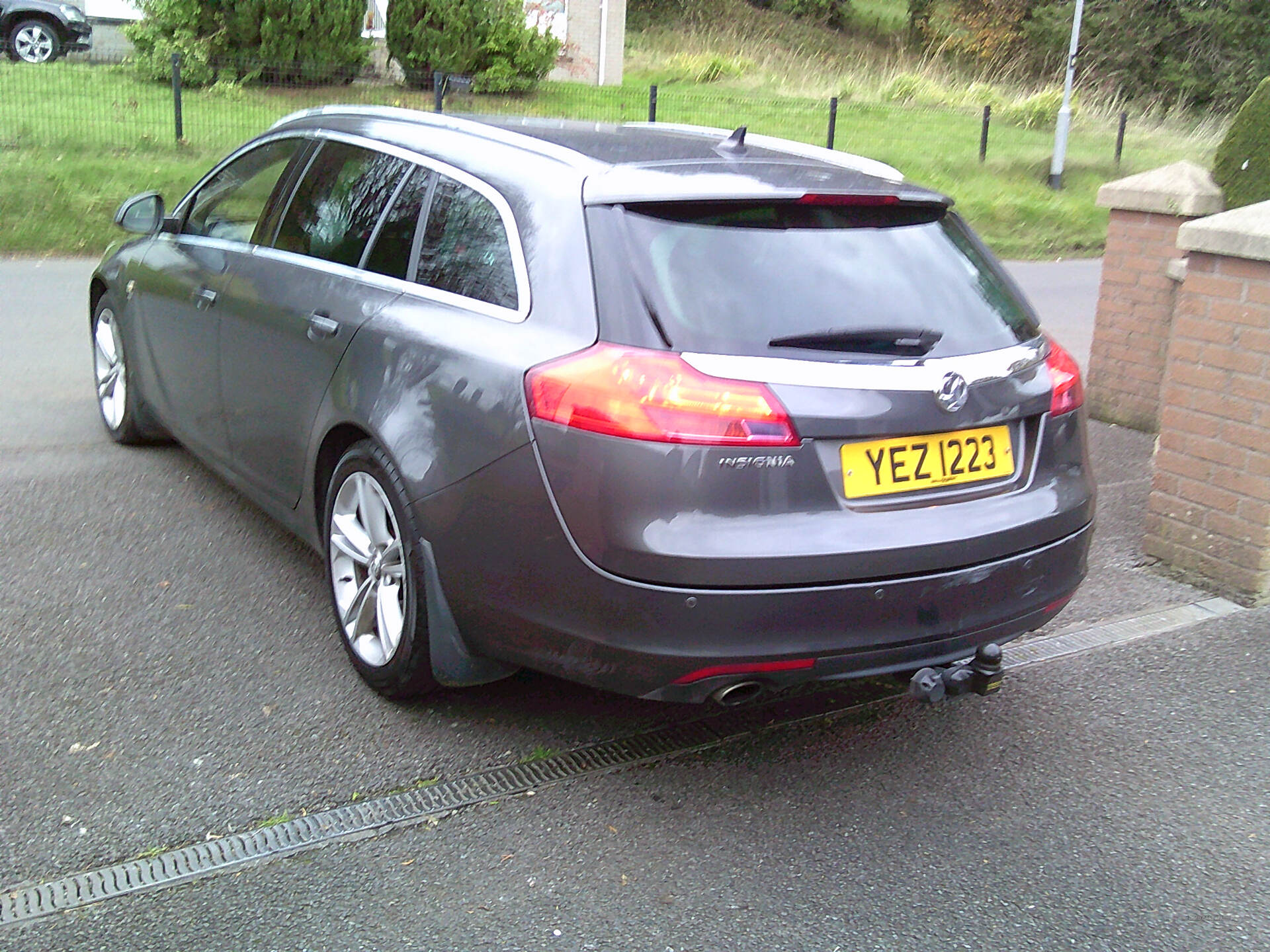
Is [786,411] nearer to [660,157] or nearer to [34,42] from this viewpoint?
[660,157]

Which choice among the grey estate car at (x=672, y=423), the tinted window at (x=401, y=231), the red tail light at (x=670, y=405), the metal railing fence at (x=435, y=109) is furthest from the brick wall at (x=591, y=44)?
the red tail light at (x=670, y=405)

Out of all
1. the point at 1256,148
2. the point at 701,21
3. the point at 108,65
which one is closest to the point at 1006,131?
the point at 108,65

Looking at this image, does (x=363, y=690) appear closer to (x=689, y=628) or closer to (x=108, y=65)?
(x=689, y=628)

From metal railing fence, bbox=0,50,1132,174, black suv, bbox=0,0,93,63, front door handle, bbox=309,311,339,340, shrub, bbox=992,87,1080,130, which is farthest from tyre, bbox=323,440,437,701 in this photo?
shrub, bbox=992,87,1080,130

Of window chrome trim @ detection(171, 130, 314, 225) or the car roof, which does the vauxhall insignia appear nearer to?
the car roof

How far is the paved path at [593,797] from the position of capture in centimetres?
279

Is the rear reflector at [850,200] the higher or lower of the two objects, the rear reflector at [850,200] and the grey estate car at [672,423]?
the higher

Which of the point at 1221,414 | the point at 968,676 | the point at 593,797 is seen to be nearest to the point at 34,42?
the point at 1221,414

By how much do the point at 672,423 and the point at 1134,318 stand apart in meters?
4.82

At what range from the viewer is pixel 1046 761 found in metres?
3.55

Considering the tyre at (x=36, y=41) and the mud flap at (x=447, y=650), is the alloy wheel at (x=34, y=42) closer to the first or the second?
the tyre at (x=36, y=41)

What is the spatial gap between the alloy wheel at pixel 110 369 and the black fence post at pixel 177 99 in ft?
32.1

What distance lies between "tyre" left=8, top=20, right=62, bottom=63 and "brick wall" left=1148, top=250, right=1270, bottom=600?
59.7 feet

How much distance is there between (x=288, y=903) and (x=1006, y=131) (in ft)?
79.5
